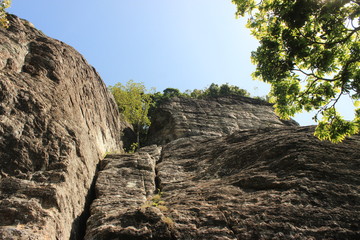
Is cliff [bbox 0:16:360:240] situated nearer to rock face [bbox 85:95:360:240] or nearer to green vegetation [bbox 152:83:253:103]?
rock face [bbox 85:95:360:240]

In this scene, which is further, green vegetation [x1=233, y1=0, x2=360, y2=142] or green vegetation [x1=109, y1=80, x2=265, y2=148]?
green vegetation [x1=109, y1=80, x2=265, y2=148]

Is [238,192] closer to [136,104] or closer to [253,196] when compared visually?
[253,196]

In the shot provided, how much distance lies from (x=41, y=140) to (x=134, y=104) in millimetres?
26822

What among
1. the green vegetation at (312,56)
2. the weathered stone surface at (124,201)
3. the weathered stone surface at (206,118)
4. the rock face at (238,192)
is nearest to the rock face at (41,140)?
the weathered stone surface at (124,201)

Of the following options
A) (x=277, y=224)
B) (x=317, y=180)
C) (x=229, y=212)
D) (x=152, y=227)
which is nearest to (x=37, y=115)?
(x=152, y=227)

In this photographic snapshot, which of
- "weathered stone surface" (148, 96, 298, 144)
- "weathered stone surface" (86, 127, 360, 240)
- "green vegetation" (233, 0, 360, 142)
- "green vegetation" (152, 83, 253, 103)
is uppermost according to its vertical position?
"green vegetation" (152, 83, 253, 103)

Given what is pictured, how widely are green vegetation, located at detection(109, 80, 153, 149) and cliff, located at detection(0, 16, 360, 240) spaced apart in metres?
17.5

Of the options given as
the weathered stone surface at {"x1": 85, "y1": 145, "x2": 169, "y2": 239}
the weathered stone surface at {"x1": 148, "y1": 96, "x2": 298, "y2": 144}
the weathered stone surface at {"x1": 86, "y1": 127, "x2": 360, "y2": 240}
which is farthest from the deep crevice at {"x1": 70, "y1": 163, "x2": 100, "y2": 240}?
the weathered stone surface at {"x1": 148, "y1": 96, "x2": 298, "y2": 144}

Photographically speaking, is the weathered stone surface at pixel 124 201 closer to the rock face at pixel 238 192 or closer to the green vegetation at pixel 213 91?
the rock face at pixel 238 192

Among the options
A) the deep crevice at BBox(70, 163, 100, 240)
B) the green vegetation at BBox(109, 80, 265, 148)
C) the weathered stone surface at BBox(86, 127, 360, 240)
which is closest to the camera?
the weathered stone surface at BBox(86, 127, 360, 240)

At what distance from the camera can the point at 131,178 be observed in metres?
13.6

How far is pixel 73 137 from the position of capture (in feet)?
38.9

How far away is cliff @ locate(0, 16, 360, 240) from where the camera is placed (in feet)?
28.0

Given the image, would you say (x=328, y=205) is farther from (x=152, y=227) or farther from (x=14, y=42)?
(x=14, y=42)
